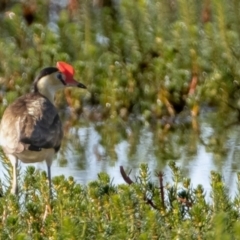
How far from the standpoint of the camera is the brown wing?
8539 mm

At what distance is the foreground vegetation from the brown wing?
1359mm

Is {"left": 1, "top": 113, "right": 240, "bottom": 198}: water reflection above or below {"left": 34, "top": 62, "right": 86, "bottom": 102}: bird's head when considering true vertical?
below

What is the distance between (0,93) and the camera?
1159cm

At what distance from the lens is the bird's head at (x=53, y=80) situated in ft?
33.2

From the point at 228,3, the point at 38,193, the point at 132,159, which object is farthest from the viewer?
the point at 228,3

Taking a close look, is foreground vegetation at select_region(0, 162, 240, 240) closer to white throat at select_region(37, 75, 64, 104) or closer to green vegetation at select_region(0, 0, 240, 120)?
white throat at select_region(37, 75, 64, 104)

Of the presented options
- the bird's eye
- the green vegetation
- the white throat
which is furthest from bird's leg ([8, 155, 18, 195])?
the green vegetation

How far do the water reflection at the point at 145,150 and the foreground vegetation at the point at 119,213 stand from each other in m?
2.03

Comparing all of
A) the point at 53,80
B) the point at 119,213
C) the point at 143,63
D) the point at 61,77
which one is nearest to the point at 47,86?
the point at 53,80

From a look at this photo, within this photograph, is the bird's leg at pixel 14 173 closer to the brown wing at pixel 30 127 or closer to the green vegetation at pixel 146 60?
the brown wing at pixel 30 127

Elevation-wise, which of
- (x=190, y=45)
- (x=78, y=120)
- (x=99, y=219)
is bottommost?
(x=78, y=120)

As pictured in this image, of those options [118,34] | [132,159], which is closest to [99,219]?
[132,159]

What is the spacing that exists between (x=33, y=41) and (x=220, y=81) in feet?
6.83

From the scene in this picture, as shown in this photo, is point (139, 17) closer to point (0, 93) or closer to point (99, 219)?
point (0, 93)
